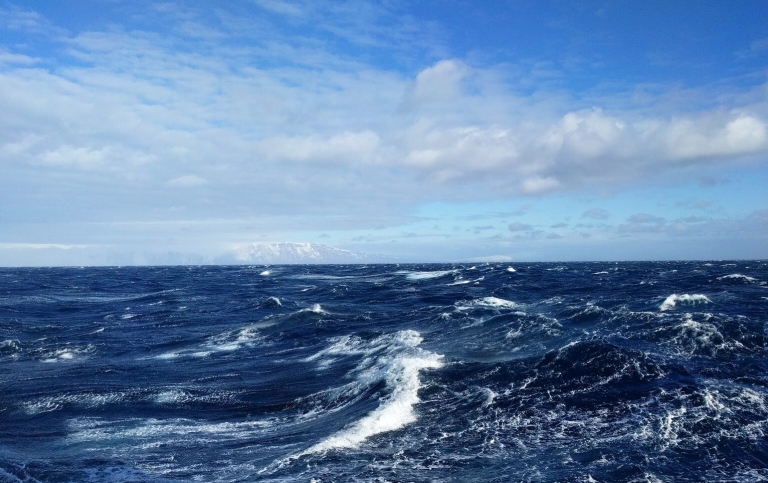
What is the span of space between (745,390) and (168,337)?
38.5 meters

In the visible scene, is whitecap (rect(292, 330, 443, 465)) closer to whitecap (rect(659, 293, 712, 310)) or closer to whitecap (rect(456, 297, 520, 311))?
whitecap (rect(456, 297, 520, 311))

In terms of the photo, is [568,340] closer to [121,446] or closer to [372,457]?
[372,457]

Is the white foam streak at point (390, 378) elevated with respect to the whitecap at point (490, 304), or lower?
lower

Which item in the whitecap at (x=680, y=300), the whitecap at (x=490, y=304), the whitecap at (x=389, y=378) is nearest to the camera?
the whitecap at (x=389, y=378)

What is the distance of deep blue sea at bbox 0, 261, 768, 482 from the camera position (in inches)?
607

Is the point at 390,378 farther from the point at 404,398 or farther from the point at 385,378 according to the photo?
the point at 404,398

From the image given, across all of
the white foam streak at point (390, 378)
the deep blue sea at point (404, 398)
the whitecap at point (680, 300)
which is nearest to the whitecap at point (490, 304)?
the deep blue sea at point (404, 398)

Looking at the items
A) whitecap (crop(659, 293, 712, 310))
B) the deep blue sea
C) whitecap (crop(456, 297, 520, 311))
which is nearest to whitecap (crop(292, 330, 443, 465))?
the deep blue sea

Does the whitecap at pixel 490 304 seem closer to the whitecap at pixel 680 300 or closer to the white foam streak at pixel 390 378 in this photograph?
the whitecap at pixel 680 300

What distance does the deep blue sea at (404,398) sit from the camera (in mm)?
15406

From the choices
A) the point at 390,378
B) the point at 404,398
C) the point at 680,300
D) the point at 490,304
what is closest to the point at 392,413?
the point at 404,398

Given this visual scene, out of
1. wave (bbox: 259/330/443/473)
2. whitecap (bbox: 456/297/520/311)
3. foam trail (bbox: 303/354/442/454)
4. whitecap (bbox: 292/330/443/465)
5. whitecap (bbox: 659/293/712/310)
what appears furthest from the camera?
whitecap (bbox: 456/297/520/311)

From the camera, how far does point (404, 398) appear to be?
72.6ft

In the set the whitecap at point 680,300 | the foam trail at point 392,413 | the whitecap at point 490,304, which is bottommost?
the foam trail at point 392,413
